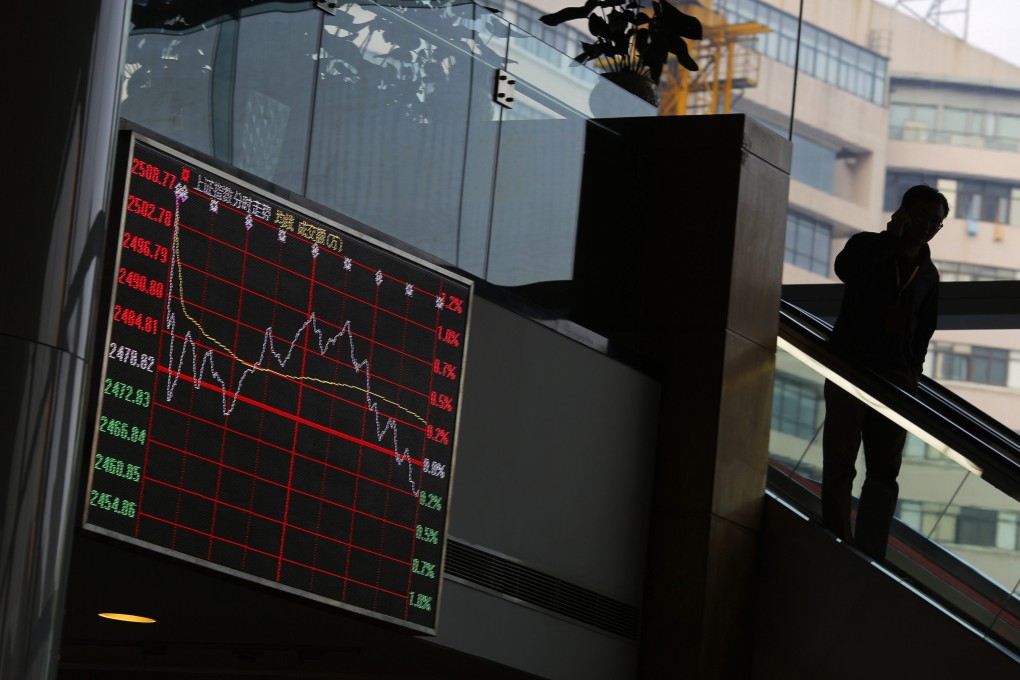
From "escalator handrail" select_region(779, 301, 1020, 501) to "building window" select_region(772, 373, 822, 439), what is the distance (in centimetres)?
14

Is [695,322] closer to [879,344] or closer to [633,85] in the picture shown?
[879,344]

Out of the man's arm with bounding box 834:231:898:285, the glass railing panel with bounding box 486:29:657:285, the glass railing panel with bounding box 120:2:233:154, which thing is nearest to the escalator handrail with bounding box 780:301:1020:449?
the man's arm with bounding box 834:231:898:285

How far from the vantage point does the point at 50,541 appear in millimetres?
4035

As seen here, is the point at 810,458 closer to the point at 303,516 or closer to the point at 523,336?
the point at 523,336

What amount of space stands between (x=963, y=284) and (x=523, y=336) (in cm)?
480

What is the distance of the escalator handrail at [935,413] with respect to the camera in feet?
23.9

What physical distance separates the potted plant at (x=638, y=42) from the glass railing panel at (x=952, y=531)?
173 cm

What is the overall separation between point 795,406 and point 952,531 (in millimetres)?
1072

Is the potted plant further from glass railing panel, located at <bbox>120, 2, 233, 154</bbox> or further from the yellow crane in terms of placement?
the yellow crane

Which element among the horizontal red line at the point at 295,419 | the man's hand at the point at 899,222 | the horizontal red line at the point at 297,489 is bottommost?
the horizontal red line at the point at 297,489

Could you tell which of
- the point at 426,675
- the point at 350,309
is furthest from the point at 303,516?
the point at 426,675

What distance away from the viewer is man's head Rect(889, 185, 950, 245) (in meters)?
7.86

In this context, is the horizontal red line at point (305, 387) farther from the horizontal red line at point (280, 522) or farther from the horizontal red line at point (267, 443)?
the horizontal red line at point (280, 522)

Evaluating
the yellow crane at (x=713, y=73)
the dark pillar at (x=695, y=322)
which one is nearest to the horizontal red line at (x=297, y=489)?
the dark pillar at (x=695, y=322)
